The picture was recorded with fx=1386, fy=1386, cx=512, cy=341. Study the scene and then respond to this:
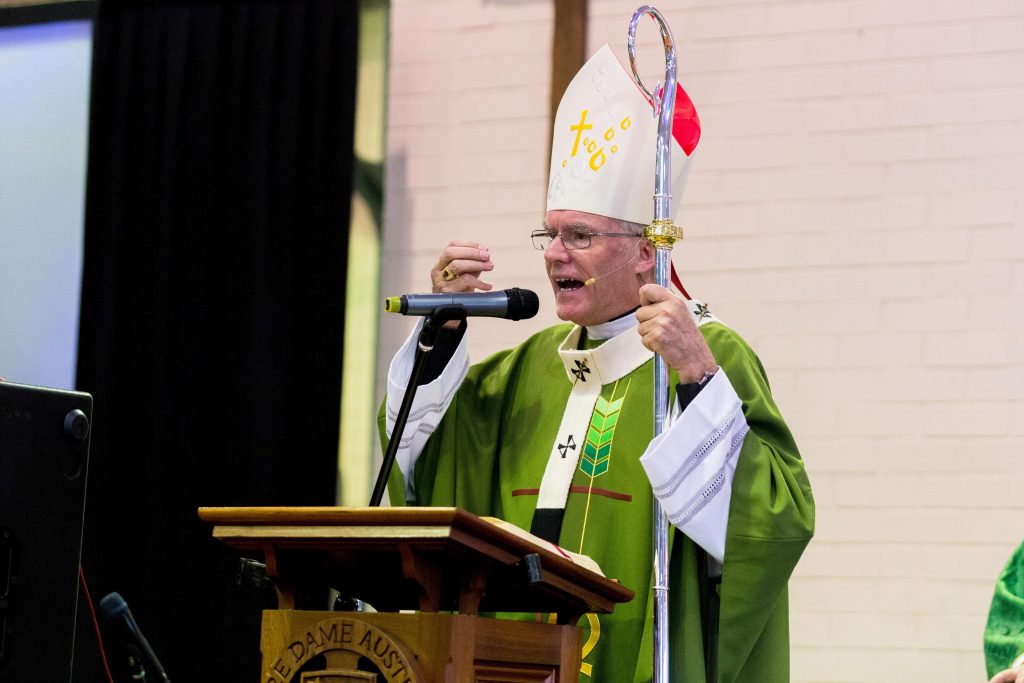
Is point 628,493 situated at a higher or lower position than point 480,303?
lower

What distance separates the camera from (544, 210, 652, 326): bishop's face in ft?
10.6

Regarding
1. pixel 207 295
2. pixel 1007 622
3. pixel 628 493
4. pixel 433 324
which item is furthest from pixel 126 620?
pixel 207 295

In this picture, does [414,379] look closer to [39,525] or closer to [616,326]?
[39,525]

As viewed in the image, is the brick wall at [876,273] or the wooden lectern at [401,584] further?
the brick wall at [876,273]

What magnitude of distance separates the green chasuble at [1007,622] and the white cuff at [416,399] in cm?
141

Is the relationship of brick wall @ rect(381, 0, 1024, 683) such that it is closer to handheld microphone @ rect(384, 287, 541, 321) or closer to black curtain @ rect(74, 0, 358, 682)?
black curtain @ rect(74, 0, 358, 682)

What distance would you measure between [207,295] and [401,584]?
10.6 ft

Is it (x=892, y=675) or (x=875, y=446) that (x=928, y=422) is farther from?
(x=892, y=675)

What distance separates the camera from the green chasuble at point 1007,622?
323 centimetres

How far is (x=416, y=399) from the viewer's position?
3174 millimetres

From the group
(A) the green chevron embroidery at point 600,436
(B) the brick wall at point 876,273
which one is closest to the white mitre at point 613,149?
(A) the green chevron embroidery at point 600,436

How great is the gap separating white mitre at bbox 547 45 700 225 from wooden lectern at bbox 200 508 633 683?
1.24m

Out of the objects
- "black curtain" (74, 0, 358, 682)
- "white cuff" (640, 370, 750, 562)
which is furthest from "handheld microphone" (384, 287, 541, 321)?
"black curtain" (74, 0, 358, 682)

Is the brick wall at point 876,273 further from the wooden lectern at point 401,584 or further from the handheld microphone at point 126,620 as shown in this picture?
the handheld microphone at point 126,620
